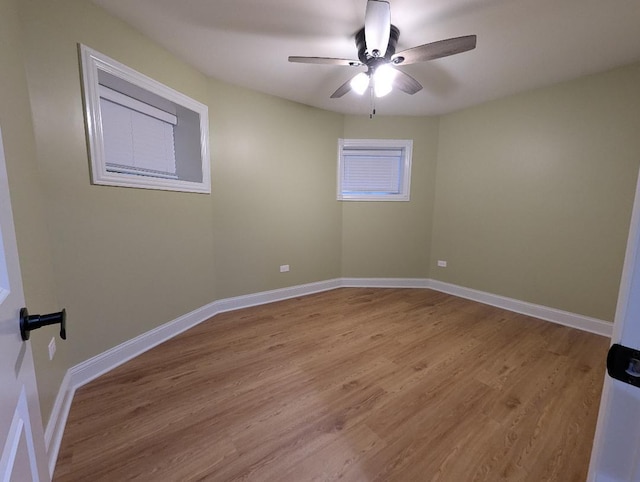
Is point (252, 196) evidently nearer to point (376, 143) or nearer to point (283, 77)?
point (283, 77)

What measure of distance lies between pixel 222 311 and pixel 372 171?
2.73 meters

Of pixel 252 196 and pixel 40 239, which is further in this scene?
pixel 252 196

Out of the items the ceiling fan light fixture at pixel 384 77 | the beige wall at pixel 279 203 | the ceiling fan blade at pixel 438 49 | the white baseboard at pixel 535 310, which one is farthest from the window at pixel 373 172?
the ceiling fan blade at pixel 438 49

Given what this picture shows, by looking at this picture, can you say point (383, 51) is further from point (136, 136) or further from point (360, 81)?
point (136, 136)

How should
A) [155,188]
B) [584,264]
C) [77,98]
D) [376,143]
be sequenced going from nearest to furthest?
[77,98]
[155,188]
[584,264]
[376,143]

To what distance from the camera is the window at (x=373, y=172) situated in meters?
3.72

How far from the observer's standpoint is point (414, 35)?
6.40ft

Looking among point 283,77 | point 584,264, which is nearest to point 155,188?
point 283,77

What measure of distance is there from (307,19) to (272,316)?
8.55 feet

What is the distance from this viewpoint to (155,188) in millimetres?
2143

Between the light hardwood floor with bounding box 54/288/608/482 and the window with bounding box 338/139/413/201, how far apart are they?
6.36ft

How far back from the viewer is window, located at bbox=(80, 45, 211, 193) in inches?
67.7

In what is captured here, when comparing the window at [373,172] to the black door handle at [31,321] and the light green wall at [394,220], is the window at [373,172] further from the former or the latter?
the black door handle at [31,321]

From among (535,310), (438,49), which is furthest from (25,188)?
(535,310)
